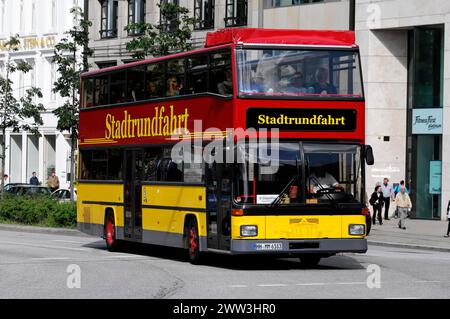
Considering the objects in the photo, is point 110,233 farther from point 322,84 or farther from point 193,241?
point 322,84

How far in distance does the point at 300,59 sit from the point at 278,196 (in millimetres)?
2402

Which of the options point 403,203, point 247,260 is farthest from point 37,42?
point 247,260

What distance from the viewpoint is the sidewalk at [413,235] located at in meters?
33.9

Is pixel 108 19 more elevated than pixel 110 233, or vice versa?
pixel 108 19

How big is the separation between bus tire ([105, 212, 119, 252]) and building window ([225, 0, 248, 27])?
2870 centimetres

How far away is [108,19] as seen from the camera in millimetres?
66062

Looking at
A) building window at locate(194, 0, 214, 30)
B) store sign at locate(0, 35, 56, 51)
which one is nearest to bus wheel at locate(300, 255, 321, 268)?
building window at locate(194, 0, 214, 30)

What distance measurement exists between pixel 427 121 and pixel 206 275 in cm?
2917

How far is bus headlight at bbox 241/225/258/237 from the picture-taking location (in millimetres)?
21922

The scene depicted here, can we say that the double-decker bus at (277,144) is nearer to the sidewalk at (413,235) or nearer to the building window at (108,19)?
the sidewalk at (413,235)

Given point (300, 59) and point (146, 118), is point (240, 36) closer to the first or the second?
point (300, 59)
